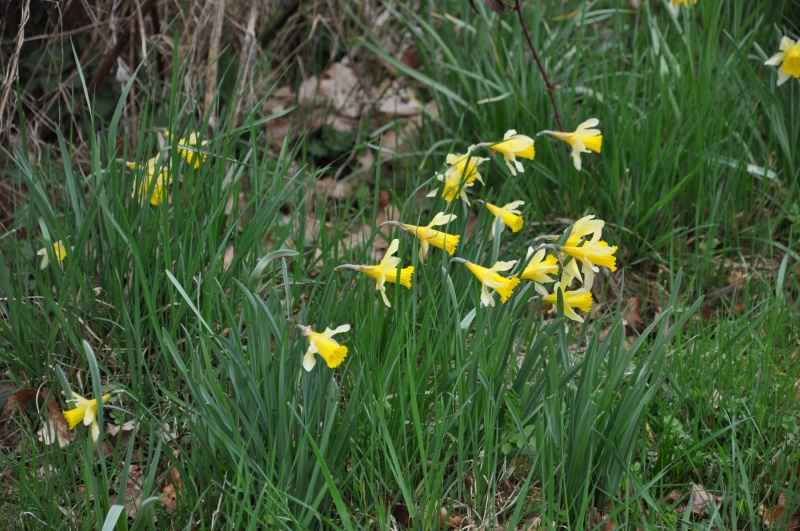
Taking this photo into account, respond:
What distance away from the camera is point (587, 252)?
1835mm

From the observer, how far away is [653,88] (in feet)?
9.81

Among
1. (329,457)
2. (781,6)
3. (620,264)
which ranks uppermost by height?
(781,6)

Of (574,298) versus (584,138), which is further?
(584,138)

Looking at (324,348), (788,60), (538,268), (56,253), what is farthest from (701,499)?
(56,253)

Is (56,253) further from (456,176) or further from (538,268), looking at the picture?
(538,268)

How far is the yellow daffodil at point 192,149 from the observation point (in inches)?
85.9

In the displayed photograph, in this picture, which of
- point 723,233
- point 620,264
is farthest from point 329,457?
point 723,233

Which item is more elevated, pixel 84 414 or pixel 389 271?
pixel 389 271

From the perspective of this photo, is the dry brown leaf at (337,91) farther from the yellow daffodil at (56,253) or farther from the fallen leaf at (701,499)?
the fallen leaf at (701,499)

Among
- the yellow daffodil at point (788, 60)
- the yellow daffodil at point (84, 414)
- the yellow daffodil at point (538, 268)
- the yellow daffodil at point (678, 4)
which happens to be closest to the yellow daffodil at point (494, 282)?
the yellow daffodil at point (538, 268)

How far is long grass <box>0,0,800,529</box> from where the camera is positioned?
1699mm

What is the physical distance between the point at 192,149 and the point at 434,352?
85 centimetres

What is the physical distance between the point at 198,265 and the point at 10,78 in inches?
37.8

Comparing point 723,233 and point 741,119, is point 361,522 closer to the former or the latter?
point 723,233
